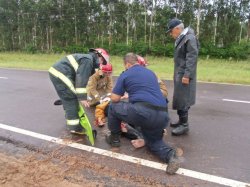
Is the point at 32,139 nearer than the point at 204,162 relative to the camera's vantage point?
No

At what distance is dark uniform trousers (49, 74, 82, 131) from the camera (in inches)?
200

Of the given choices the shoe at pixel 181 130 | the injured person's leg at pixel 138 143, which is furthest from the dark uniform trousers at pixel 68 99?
the shoe at pixel 181 130

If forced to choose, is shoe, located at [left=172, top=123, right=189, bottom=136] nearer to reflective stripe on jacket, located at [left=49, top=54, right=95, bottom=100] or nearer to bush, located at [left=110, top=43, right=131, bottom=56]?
reflective stripe on jacket, located at [left=49, top=54, right=95, bottom=100]

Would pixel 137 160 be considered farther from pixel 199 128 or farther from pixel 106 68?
pixel 106 68

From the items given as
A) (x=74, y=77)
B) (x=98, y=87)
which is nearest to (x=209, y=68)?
(x=98, y=87)

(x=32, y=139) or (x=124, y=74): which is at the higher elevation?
(x=124, y=74)

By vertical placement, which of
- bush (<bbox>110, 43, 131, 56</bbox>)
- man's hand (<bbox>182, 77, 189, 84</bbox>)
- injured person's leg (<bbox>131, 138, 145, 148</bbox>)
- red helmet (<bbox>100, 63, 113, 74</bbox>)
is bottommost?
injured person's leg (<bbox>131, 138, 145, 148</bbox>)

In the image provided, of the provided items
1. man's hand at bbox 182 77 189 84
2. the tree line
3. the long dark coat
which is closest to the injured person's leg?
Result: the long dark coat

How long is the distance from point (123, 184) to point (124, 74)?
1435 mm

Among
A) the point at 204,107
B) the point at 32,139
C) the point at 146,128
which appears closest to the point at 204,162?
the point at 146,128

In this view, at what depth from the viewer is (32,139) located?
5180mm

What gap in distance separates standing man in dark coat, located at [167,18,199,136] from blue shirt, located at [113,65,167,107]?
3.10 feet

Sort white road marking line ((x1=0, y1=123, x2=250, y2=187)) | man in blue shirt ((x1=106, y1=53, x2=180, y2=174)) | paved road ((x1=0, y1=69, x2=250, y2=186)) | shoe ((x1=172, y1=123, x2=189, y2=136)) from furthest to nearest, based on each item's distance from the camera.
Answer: shoe ((x1=172, y1=123, x2=189, y2=136))
man in blue shirt ((x1=106, y1=53, x2=180, y2=174))
paved road ((x1=0, y1=69, x2=250, y2=186))
white road marking line ((x1=0, y1=123, x2=250, y2=187))

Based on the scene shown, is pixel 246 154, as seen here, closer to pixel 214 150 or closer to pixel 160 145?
pixel 214 150
